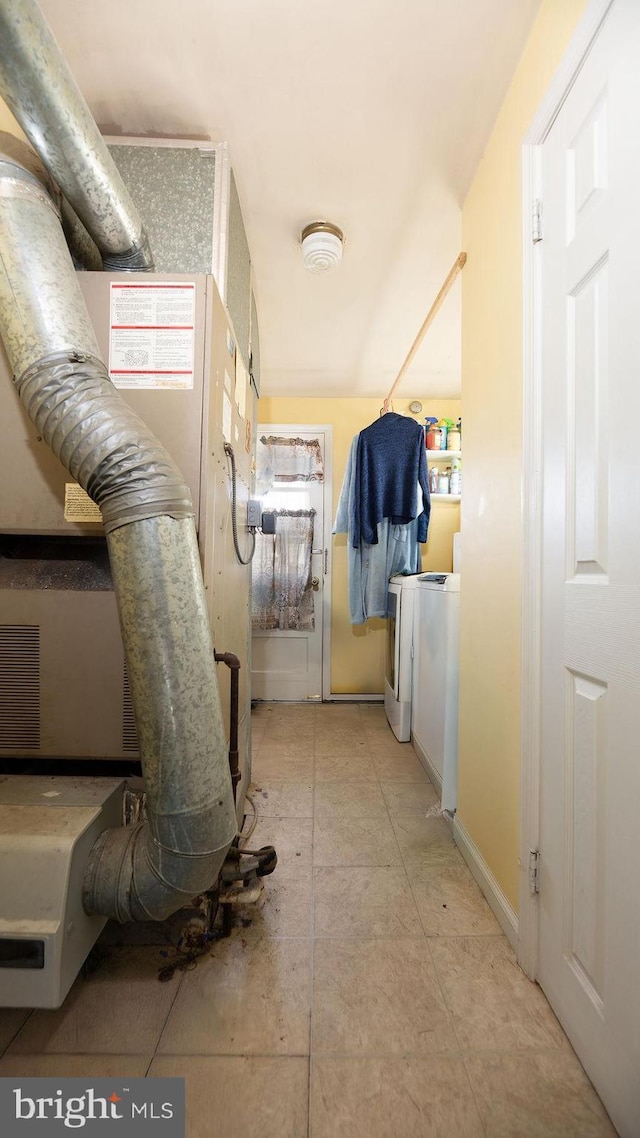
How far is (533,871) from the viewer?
1.14 metres

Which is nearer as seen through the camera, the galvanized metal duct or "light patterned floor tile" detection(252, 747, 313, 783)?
the galvanized metal duct

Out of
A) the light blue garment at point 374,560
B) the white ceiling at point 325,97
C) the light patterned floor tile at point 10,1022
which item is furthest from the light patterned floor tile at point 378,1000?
the white ceiling at point 325,97

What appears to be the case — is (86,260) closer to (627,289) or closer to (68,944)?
(627,289)

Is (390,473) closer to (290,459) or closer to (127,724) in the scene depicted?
(290,459)

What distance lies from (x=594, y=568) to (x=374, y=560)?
231 cm

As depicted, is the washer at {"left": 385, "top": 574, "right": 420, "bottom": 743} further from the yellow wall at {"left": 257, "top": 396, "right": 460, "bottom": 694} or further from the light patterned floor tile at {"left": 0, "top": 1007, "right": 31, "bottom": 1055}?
the light patterned floor tile at {"left": 0, "top": 1007, "right": 31, "bottom": 1055}

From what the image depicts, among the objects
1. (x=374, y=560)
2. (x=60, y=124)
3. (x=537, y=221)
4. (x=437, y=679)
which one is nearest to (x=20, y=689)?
(x=60, y=124)

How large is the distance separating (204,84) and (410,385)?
2378mm

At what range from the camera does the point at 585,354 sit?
98 cm

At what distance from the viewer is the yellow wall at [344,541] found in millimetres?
3678

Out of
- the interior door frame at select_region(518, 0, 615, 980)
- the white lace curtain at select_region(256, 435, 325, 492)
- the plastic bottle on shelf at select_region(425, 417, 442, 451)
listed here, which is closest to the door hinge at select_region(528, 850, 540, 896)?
the interior door frame at select_region(518, 0, 615, 980)

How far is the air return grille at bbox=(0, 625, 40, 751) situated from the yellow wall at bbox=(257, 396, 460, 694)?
2.66m

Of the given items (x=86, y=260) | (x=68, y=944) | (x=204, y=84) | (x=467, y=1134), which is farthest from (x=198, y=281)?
(x=467, y=1134)

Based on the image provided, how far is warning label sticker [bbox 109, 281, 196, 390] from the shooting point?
1.18 m
